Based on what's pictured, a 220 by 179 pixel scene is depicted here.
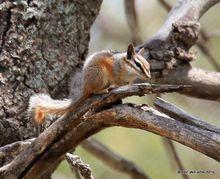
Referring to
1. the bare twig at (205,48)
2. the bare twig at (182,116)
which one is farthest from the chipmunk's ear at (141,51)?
the bare twig at (205,48)

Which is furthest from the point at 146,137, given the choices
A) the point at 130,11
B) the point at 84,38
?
the point at 84,38

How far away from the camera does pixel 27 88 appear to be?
222 centimetres

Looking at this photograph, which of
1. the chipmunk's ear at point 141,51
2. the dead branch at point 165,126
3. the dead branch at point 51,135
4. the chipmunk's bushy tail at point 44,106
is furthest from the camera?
the chipmunk's ear at point 141,51

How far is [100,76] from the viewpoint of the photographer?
2402 mm

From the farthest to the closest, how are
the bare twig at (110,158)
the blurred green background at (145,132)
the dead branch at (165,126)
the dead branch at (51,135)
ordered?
the blurred green background at (145,132) < the bare twig at (110,158) < the dead branch at (51,135) < the dead branch at (165,126)

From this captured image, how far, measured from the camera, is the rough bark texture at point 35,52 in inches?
86.1

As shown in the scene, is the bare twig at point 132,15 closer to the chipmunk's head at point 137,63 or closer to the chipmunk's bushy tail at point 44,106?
the chipmunk's head at point 137,63

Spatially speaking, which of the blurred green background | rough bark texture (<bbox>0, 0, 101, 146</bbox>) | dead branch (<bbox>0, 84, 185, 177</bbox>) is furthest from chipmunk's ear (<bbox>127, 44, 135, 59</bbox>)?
the blurred green background

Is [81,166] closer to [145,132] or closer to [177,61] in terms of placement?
[177,61]

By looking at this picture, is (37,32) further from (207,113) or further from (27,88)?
(207,113)

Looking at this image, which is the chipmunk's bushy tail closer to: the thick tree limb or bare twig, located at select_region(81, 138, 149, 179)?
the thick tree limb

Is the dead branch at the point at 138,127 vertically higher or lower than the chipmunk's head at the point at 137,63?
lower

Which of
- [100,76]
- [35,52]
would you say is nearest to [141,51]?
[100,76]

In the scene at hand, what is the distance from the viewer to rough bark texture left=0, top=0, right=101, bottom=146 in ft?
7.18
